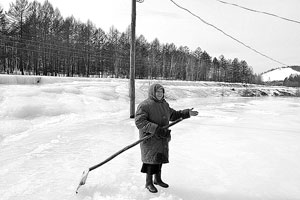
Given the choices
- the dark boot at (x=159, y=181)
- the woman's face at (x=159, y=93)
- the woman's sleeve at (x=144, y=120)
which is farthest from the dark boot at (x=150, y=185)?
the woman's face at (x=159, y=93)

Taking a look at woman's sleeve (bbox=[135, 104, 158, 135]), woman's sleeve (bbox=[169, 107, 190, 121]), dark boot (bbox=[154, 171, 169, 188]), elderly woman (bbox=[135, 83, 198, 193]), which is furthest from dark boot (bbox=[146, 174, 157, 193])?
woman's sleeve (bbox=[169, 107, 190, 121])

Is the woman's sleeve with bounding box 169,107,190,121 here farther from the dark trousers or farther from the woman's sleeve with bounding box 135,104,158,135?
the dark trousers

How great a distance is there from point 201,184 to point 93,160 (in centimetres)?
214

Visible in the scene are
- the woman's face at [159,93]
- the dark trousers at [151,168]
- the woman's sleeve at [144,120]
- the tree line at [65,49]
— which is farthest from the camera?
the tree line at [65,49]

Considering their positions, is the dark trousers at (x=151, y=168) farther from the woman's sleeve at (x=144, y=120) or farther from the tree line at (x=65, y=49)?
the tree line at (x=65, y=49)

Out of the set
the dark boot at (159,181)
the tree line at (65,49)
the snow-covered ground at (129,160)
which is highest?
the tree line at (65,49)

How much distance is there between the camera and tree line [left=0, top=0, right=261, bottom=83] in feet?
123

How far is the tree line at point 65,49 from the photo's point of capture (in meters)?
37.4

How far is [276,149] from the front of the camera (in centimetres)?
581

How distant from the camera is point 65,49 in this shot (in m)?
41.8

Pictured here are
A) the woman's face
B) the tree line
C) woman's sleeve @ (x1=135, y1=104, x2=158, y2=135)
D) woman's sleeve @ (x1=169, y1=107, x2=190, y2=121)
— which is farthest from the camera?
the tree line

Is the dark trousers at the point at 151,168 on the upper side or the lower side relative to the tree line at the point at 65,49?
lower

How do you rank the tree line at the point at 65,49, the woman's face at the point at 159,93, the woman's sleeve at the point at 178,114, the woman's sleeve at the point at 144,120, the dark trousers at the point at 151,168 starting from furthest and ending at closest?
1. the tree line at the point at 65,49
2. the woman's sleeve at the point at 178,114
3. the dark trousers at the point at 151,168
4. the woman's face at the point at 159,93
5. the woman's sleeve at the point at 144,120

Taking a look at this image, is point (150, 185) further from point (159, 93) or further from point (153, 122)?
point (159, 93)
